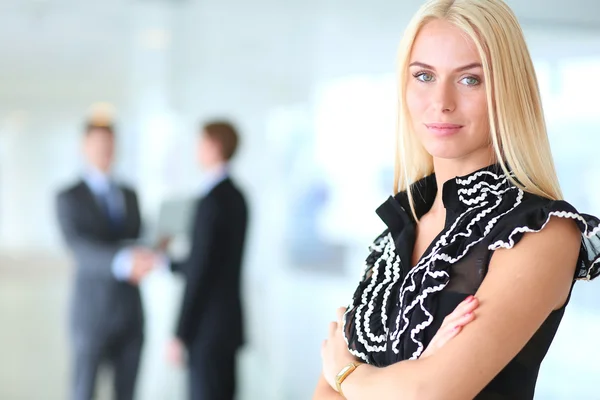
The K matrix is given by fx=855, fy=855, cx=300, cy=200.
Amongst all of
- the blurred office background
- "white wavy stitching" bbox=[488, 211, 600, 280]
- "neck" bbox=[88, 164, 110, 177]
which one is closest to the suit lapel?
"neck" bbox=[88, 164, 110, 177]

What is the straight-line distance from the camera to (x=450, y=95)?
147 cm

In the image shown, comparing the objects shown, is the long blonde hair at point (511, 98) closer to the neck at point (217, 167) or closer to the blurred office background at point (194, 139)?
the neck at point (217, 167)

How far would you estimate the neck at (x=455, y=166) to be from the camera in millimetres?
1519

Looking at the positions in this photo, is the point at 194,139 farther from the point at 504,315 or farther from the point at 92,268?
the point at 504,315

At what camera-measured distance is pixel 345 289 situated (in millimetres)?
4949

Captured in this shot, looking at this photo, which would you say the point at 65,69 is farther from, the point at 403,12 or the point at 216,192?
the point at 403,12

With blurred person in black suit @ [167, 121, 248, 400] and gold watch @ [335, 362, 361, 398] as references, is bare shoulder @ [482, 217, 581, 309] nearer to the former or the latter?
gold watch @ [335, 362, 361, 398]

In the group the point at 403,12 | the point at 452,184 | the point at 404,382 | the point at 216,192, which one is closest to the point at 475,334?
the point at 404,382

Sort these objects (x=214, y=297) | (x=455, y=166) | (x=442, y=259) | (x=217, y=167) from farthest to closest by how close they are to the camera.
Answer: (x=217, y=167) < (x=214, y=297) < (x=455, y=166) < (x=442, y=259)

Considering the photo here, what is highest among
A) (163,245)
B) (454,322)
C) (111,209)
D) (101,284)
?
(454,322)

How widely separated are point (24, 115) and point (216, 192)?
172 cm

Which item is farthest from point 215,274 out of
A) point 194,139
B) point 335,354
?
point 335,354

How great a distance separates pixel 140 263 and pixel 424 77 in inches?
146

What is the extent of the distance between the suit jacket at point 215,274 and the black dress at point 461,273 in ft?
8.53
